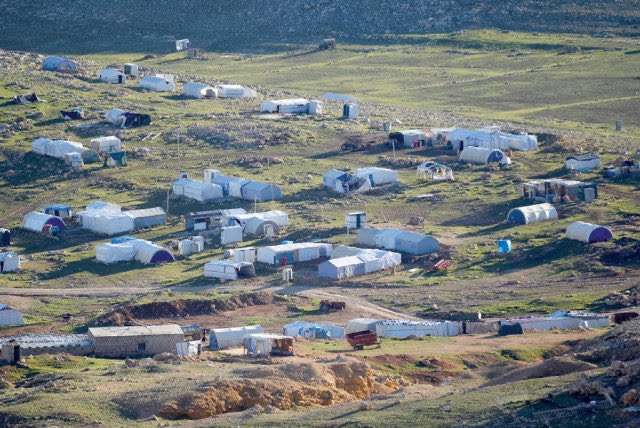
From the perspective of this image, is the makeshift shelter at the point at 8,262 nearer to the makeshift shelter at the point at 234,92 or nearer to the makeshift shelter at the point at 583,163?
the makeshift shelter at the point at 583,163

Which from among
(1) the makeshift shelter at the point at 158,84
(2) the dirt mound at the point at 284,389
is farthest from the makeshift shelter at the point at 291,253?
(1) the makeshift shelter at the point at 158,84

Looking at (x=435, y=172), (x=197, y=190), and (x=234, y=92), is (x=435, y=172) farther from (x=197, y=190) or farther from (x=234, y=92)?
(x=234, y=92)

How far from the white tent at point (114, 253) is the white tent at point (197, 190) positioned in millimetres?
13610

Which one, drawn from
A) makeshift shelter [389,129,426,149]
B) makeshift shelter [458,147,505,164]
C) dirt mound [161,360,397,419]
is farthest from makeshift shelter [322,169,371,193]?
dirt mound [161,360,397,419]

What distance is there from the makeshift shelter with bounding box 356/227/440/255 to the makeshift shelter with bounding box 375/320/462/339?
15030mm

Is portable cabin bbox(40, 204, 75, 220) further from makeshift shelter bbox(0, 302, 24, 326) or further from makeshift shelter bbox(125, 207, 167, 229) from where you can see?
makeshift shelter bbox(0, 302, 24, 326)

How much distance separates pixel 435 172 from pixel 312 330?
117 ft

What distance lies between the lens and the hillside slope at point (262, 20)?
6855 inches

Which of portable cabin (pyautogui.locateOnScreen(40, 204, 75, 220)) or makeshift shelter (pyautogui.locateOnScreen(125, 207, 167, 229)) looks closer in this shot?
makeshift shelter (pyautogui.locateOnScreen(125, 207, 167, 229))

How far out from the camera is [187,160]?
108 metres

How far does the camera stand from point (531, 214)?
3445 inches

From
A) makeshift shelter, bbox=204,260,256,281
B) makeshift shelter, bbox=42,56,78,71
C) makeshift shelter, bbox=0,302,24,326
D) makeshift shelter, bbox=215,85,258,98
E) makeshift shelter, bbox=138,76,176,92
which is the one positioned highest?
makeshift shelter, bbox=42,56,78,71

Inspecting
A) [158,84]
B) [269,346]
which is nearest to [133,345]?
[269,346]

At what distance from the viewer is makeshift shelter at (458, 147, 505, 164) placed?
343ft
